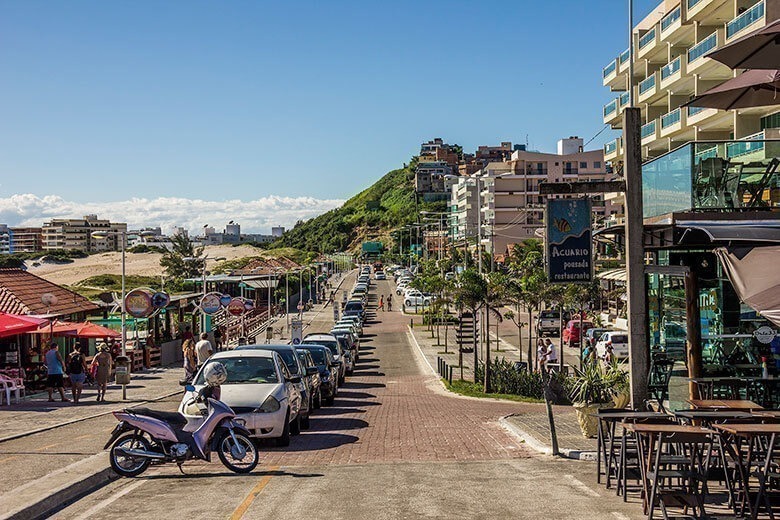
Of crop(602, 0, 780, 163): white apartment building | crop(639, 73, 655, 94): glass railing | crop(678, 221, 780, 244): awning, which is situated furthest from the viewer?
crop(639, 73, 655, 94): glass railing

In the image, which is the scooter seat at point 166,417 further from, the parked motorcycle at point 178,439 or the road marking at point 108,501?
the road marking at point 108,501

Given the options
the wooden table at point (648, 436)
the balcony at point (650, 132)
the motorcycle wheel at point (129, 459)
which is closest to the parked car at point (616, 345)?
the balcony at point (650, 132)

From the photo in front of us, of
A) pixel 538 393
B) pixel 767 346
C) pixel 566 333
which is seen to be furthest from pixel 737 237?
pixel 566 333

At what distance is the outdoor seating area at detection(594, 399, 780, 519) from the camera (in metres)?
9.09

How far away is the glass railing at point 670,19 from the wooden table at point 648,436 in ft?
152

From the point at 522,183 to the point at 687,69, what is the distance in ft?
244

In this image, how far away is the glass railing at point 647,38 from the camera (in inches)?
2223

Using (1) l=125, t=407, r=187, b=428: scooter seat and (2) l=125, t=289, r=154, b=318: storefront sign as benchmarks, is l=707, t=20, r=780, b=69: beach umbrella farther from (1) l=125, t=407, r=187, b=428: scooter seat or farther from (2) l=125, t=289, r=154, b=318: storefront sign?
(2) l=125, t=289, r=154, b=318: storefront sign

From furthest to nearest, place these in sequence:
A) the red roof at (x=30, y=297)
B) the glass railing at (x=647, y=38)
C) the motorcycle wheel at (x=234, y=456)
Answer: the glass railing at (x=647, y=38), the red roof at (x=30, y=297), the motorcycle wheel at (x=234, y=456)

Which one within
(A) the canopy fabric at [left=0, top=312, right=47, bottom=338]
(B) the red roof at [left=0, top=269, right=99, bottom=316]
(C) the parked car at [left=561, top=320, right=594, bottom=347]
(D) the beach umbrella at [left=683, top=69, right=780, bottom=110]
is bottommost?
(C) the parked car at [left=561, top=320, right=594, bottom=347]

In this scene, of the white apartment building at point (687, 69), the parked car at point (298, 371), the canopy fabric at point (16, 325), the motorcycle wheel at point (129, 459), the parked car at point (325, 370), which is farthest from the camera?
the white apartment building at point (687, 69)

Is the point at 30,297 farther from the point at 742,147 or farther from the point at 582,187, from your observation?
the point at 742,147

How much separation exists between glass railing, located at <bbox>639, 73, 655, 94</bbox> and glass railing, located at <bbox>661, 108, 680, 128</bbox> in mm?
3487

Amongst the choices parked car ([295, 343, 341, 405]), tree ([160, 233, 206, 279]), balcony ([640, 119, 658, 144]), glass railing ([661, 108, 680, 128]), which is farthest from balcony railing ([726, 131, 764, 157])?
tree ([160, 233, 206, 279])
